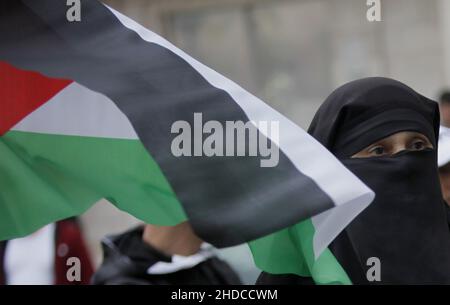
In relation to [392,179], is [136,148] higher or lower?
higher

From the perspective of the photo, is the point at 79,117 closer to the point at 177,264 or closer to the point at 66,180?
the point at 66,180

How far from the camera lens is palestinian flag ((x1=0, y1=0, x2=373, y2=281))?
2.59 meters

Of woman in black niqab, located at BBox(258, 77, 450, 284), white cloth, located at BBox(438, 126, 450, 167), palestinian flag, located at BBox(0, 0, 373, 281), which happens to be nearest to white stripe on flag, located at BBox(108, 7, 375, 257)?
palestinian flag, located at BBox(0, 0, 373, 281)

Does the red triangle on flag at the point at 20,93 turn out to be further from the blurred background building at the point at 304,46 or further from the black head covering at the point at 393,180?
the blurred background building at the point at 304,46

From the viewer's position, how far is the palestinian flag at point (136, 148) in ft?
8.48

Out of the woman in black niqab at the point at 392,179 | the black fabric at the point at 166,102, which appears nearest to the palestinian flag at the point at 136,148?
the black fabric at the point at 166,102

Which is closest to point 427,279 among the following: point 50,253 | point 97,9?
point 97,9

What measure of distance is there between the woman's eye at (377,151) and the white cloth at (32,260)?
2.14 metres

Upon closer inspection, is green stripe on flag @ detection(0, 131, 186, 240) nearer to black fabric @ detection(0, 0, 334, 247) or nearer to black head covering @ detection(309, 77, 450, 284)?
black fabric @ detection(0, 0, 334, 247)

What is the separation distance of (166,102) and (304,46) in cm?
663

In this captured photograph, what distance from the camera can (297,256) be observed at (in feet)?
10.0

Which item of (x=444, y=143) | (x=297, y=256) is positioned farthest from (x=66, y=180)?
(x=444, y=143)
